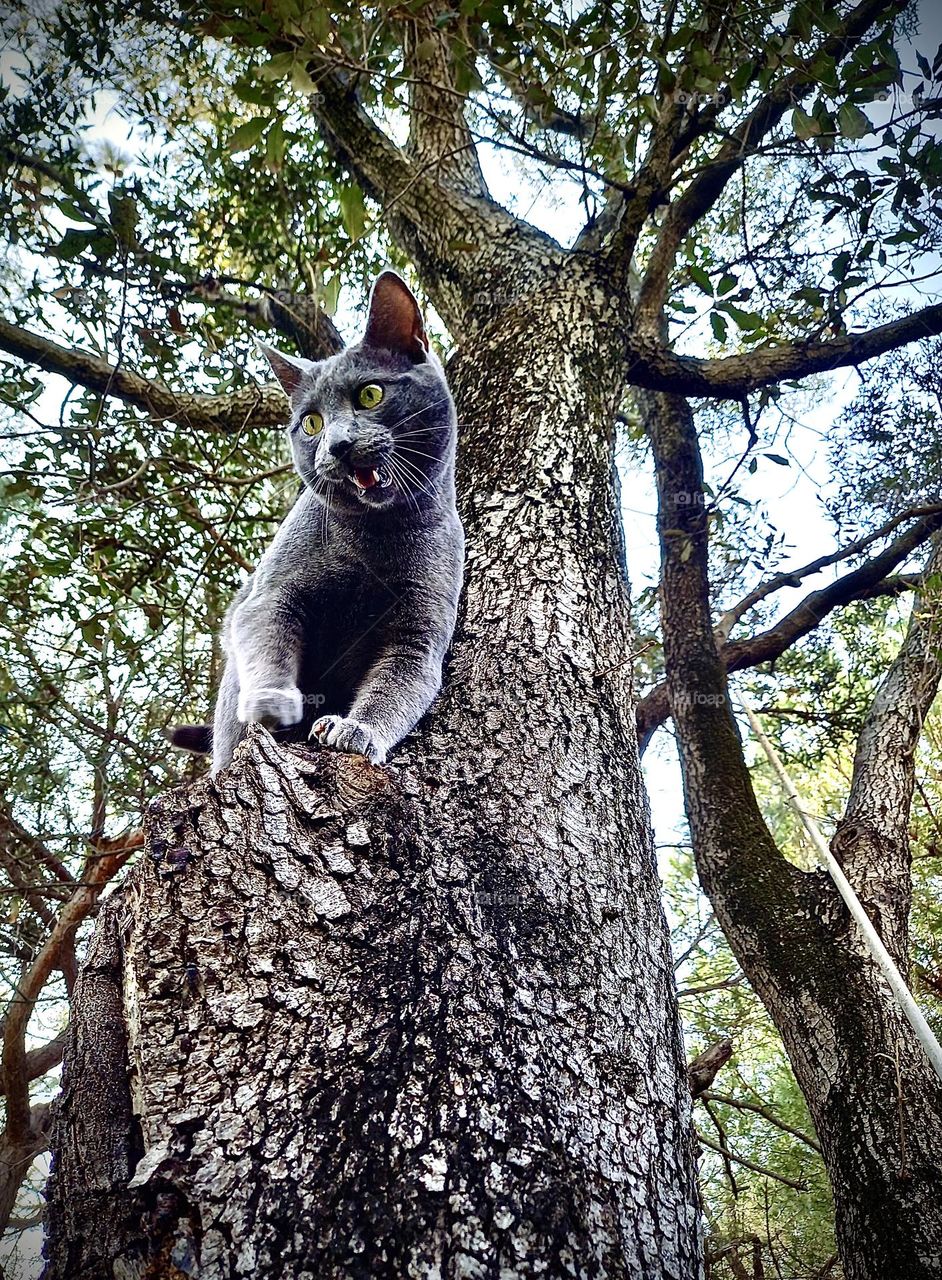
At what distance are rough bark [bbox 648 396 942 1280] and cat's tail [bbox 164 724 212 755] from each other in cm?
226

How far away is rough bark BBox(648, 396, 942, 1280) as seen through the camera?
2.40m

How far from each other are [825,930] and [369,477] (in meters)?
2.49

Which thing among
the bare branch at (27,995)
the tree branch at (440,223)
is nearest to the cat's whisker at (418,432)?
the tree branch at (440,223)

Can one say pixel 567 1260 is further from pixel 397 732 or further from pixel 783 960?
pixel 783 960

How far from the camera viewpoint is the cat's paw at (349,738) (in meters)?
1.77

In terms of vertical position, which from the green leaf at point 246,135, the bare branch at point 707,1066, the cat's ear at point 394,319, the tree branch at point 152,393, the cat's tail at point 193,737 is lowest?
the bare branch at point 707,1066

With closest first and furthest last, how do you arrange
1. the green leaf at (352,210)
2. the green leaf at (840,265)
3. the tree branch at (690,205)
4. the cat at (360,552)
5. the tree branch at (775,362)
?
the cat at (360,552) < the green leaf at (352,210) < the green leaf at (840,265) < the tree branch at (775,362) < the tree branch at (690,205)

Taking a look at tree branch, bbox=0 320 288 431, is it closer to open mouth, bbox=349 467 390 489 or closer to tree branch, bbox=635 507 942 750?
open mouth, bbox=349 467 390 489

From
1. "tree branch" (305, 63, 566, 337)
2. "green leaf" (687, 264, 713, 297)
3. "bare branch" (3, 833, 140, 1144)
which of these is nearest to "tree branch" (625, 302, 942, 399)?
"green leaf" (687, 264, 713, 297)

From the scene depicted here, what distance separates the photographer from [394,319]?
2.50 metres

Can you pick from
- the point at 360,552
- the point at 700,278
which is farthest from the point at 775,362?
the point at 360,552

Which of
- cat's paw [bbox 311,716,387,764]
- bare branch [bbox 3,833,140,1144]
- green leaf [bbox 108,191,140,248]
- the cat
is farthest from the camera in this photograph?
bare branch [bbox 3,833,140,1144]

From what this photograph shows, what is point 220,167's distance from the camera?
14.6ft

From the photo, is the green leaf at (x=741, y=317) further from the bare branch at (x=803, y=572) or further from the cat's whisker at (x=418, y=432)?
the bare branch at (x=803, y=572)
